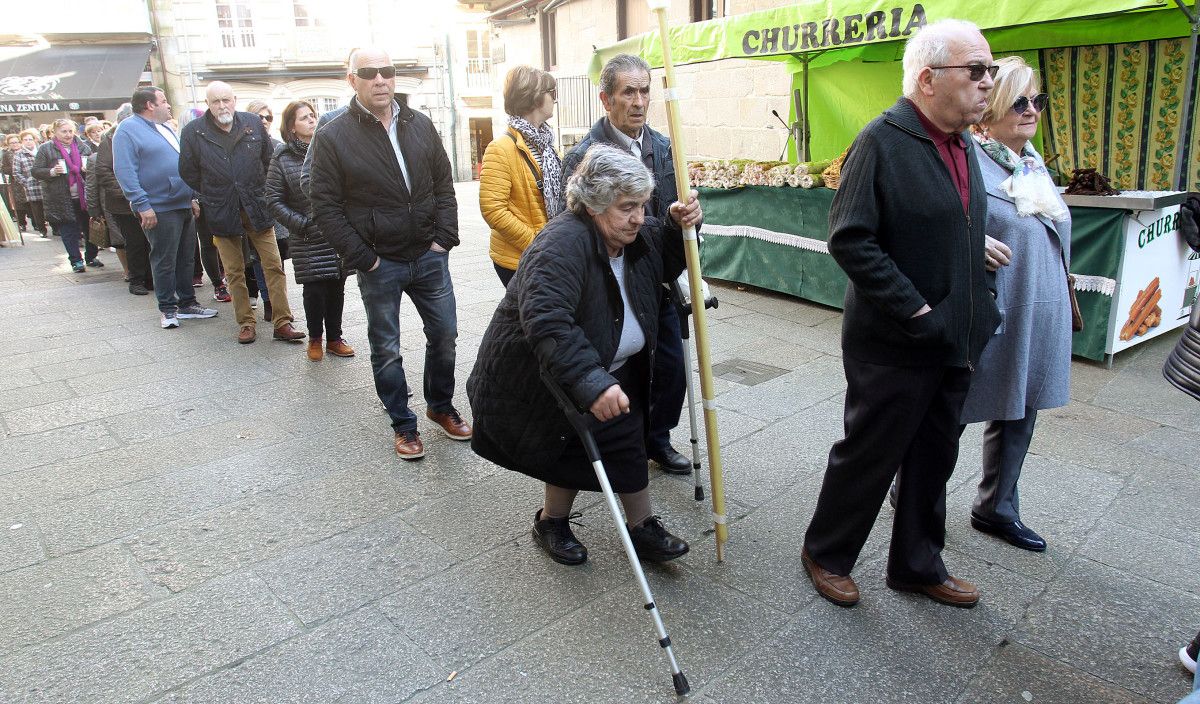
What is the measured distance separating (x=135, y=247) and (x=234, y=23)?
21932 millimetres

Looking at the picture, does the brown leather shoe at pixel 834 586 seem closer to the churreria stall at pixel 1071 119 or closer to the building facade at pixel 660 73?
the churreria stall at pixel 1071 119

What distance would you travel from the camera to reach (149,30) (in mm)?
25125

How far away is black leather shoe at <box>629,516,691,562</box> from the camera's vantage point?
2965 mm

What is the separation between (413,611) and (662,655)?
34.1 inches

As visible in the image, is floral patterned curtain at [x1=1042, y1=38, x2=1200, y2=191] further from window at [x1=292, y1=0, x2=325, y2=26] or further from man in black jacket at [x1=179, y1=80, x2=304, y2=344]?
window at [x1=292, y1=0, x2=325, y2=26]

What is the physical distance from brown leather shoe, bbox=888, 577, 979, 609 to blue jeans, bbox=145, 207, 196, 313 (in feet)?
20.8

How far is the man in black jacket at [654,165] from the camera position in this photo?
3400 mm

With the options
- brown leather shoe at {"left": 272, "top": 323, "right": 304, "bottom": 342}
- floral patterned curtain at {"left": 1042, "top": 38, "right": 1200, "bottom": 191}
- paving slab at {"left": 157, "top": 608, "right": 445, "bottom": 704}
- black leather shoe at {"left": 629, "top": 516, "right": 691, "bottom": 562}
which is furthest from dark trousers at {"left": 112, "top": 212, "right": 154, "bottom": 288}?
floral patterned curtain at {"left": 1042, "top": 38, "right": 1200, "bottom": 191}

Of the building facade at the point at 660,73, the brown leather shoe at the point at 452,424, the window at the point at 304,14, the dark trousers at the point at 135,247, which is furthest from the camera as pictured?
the window at the point at 304,14

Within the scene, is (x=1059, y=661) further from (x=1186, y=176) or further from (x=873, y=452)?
(x=1186, y=176)

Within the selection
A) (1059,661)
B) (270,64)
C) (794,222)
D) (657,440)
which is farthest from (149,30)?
(1059,661)

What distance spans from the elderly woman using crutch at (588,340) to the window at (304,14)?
28.4 m

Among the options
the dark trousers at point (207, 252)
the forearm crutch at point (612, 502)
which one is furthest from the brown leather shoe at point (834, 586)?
the dark trousers at point (207, 252)

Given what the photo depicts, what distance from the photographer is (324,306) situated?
5707 mm
